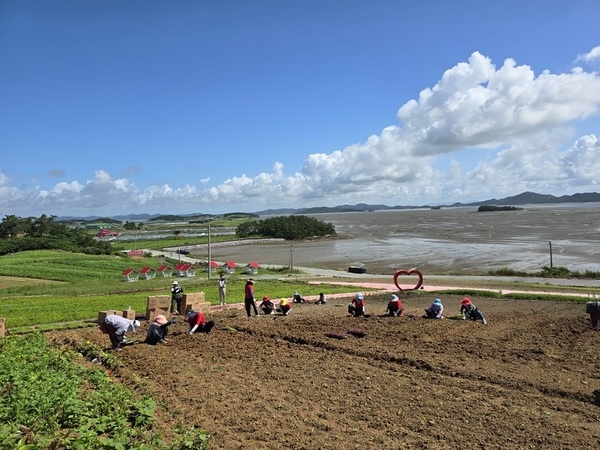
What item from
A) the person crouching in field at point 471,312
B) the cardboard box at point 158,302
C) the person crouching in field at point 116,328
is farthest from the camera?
the cardboard box at point 158,302

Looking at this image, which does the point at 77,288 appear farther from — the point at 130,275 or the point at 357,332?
the point at 357,332

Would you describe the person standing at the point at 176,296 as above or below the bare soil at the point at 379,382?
above

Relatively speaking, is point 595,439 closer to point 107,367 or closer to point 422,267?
point 107,367

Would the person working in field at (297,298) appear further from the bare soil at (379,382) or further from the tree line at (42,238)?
the tree line at (42,238)

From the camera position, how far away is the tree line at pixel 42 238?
82.3 meters

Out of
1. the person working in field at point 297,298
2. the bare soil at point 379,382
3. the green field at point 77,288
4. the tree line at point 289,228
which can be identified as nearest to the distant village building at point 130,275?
the green field at point 77,288

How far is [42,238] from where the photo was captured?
8681 centimetres

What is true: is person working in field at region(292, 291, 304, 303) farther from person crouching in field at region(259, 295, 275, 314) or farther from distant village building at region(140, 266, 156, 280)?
distant village building at region(140, 266, 156, 280)

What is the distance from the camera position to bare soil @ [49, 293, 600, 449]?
311 inches

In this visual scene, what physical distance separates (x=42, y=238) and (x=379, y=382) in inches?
3592

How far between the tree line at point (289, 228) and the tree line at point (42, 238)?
154ft

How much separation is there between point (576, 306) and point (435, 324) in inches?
339

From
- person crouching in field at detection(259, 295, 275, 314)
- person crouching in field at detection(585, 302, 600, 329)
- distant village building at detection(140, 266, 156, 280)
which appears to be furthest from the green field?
person crouching in field at detection(585, 302, 600, 329)

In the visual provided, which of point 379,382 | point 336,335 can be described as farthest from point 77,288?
point 379,382
